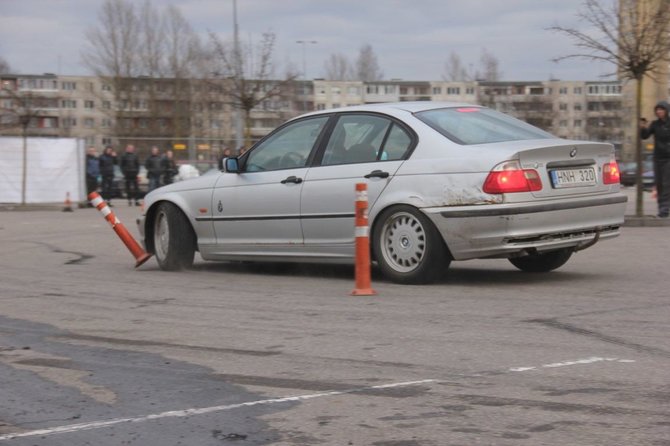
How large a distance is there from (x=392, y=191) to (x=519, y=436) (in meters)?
4.06

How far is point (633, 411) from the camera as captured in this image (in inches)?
150

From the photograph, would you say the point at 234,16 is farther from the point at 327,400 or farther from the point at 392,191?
the point at 327,400

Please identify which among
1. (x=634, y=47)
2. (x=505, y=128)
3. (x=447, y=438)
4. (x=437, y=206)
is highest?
(x=634, y=47)

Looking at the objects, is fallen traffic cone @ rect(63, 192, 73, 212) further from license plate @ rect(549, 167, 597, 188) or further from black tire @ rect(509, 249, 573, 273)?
license plate @ rect(549, 167, 597, 188)

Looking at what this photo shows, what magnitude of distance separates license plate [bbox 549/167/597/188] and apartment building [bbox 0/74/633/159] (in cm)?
1865

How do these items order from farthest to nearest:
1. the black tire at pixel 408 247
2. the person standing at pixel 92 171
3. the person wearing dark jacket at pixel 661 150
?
1. the person standing at pixel 92 171
2. the person wearing dark jacket at pixel 661 150
3. the black tire at pixel 408 247

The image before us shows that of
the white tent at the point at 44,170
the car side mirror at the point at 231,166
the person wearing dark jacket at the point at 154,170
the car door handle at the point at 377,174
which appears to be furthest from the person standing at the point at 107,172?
the car door handle at the point at 377,174

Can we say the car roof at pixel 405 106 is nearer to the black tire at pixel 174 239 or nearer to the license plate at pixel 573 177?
the license plate at pixel 573 177

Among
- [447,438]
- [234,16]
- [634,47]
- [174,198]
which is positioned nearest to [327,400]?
[447,438]

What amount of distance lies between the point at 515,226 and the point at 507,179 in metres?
0.37

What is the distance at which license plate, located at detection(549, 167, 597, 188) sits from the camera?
7.14 m

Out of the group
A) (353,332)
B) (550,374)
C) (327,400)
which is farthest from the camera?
(353,332)

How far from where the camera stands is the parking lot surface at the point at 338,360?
3725 millimetres

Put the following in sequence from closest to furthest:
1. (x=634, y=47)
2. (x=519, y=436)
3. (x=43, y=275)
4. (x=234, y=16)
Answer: (x=519, y=436), (x=43, y=275), (x=634, y=47), (x=234, y=16)
